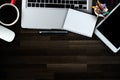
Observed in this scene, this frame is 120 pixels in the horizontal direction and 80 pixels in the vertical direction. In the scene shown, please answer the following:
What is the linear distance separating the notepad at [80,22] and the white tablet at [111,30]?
0.03 meters

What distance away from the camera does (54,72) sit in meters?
1.23

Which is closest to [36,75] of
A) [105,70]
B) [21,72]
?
[21,72]

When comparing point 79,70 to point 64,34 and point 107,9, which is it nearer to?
point 64,34

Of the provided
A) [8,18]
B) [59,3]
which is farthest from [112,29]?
[8,18]

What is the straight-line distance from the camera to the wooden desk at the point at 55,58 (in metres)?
1.21

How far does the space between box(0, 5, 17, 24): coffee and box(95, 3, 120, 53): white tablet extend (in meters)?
0.37

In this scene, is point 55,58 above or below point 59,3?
below

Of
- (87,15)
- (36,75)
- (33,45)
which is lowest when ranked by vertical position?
(36,75)

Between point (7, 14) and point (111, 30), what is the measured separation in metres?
0.46

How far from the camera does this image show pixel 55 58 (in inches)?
48.4

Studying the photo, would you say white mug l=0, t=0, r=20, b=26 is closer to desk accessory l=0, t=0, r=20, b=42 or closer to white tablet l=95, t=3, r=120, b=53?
desk accessory l=0, t=0, r=20, b=42

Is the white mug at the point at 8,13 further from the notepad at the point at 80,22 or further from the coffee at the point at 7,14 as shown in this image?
the notepad at the point at 80,22

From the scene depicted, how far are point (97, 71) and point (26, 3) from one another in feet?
1.44

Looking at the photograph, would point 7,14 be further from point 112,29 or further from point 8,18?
point 112,29
